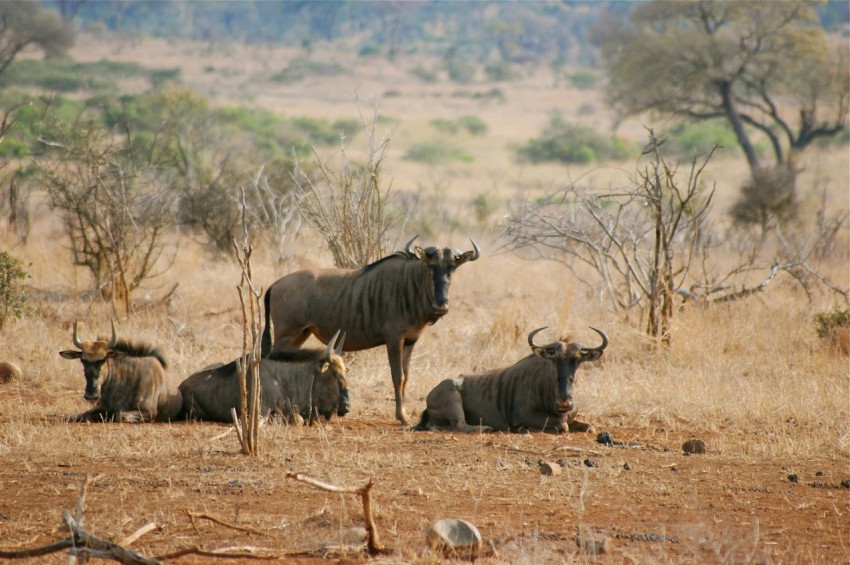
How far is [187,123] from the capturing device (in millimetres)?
23156

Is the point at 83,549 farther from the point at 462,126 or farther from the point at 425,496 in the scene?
the point at 462,126

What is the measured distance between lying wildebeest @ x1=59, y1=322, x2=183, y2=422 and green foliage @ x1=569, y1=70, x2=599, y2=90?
57.7m

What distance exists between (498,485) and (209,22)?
89.8m

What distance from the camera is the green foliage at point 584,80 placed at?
64.6 m

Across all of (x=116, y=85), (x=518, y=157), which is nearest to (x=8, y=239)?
(x=518, y=157)

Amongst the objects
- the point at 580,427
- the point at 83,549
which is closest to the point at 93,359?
the point at 580,427

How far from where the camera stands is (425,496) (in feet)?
20.1

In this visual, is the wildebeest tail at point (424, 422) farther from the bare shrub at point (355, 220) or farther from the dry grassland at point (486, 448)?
the bare shrub at point (355, 220)

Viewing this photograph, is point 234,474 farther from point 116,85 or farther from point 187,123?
point 116,85

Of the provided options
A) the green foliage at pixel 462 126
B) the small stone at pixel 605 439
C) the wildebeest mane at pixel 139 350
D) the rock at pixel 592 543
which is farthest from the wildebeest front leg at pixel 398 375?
the green foliage at pixel 462 126

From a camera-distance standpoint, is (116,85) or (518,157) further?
(116,85)

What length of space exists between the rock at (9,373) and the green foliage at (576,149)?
97.3 feet

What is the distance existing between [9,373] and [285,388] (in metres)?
2.80

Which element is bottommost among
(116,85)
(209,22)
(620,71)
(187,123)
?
(187,123)
